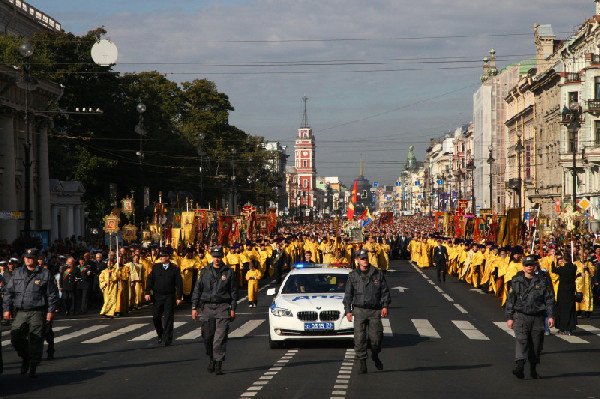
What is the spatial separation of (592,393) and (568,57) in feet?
227

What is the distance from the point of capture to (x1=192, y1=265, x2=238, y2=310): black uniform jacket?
1623cm

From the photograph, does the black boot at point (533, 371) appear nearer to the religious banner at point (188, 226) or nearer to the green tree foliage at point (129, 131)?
the religious banner at point (188, 226)

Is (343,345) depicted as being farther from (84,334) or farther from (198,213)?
(198,213)

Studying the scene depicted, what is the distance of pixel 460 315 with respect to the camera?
27.8 m

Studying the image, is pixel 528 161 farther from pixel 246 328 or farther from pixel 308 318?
pixel 308 318

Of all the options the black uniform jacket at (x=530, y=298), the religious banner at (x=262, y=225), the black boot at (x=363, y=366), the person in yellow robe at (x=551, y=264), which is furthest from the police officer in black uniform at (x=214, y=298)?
the religious banner at (x=262, y=225)

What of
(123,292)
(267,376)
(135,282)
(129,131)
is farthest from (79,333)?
(129,131)

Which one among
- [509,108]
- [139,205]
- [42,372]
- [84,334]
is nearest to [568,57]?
[139,205]

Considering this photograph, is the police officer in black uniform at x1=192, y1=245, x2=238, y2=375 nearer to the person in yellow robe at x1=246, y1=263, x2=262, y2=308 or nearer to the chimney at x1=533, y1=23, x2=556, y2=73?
the person in yellow robe at x1=246, y1=263, x2=262, y2=308

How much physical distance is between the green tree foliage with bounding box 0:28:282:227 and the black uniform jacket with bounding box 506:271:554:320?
41.6 meters

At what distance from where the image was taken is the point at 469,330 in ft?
76.3

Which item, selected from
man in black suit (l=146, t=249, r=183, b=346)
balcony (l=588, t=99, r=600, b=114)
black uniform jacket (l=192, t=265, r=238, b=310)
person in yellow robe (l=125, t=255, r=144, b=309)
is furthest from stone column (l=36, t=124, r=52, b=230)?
black uniform jacket (l=192, t=265, r=238, b=310)

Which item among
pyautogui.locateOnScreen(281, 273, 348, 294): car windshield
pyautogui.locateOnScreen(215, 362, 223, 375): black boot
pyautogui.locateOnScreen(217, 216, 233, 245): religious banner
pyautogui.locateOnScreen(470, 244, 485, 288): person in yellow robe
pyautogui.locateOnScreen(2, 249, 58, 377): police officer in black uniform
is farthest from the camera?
pyautogui.locateOnScreen(217, 216, 233, 245): religious banner

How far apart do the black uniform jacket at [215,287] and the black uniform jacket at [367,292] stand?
1.55 metres
